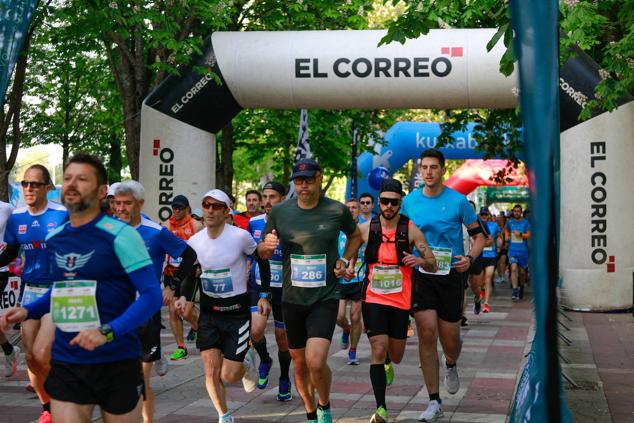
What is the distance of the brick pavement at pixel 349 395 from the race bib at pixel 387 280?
976 mm

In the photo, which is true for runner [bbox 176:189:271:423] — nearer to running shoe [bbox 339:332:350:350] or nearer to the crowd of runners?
the crowd of runners

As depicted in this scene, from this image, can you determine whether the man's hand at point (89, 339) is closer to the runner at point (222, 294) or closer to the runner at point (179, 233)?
the runner at point (222, 294)

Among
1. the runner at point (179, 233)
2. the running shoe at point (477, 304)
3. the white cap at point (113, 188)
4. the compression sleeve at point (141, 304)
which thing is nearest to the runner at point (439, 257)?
the white cap at point (113, 188)

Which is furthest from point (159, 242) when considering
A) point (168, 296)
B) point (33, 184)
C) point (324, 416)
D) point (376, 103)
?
point (376, 103)

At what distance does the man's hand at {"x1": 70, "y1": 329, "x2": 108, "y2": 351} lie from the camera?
14.5ft

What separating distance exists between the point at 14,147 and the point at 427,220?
865 cm

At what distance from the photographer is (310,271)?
7.32 meters

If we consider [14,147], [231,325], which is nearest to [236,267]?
[231,325]

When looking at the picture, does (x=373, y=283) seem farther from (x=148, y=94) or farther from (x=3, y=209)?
(x=148, y=94)

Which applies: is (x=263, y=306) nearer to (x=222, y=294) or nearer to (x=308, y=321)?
(x=222, y=294)

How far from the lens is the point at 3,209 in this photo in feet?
30.0

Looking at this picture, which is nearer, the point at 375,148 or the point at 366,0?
the point at 366,0

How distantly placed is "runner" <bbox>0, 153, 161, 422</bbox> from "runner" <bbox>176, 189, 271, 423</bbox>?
9.36ft

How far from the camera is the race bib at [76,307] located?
4602 millimetres
